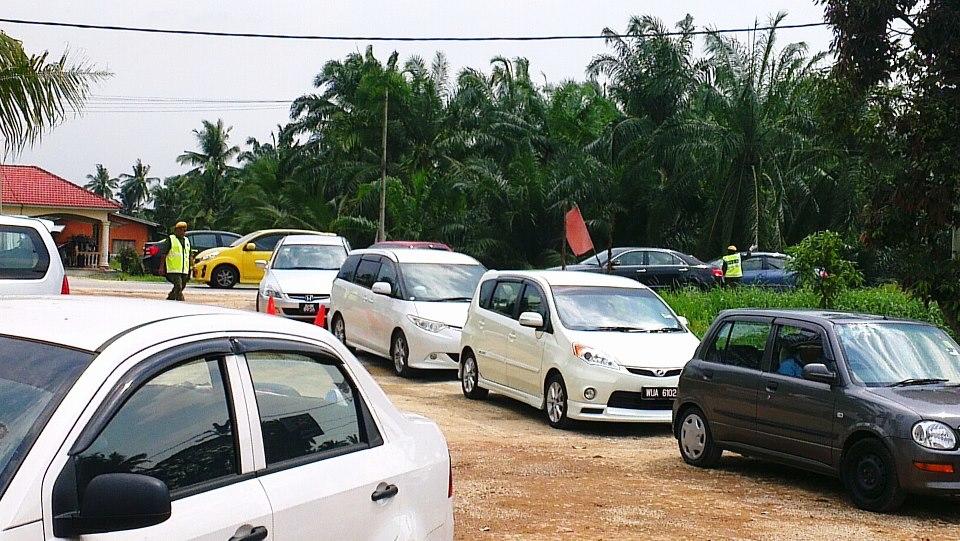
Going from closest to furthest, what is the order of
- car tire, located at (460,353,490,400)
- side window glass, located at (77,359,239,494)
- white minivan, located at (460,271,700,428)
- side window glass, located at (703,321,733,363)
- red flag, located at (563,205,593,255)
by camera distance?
side window glass, located at (77,359,239,494) < side window glass, located at (703,321,733,363) < white minivan, located at (460,271,700,428) < car tire, located at (460,353,490,400) < red flag, located at (563,205,593,255)

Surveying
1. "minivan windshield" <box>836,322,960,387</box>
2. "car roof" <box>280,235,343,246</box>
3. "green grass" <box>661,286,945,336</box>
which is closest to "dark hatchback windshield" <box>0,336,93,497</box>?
"minivan windshield" <box>836,322,960,387</box>

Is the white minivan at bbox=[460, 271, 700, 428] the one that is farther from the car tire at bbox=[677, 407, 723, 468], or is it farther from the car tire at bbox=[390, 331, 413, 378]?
the car tire at bbox=[677, 407, 723, 468]

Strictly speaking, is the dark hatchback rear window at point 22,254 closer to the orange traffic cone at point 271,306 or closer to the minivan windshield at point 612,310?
the minivan windshield at point 612,310

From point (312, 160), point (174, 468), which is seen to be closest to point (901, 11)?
point (174, 468)

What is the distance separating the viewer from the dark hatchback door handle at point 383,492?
14.7ft

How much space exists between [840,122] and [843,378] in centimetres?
785

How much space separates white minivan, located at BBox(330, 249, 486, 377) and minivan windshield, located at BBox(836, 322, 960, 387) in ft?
23.3

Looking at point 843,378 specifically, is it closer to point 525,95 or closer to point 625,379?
point 625,379

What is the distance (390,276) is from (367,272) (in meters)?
0.89

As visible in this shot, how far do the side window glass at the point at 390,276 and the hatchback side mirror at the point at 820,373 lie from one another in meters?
8.24

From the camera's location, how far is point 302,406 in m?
4.43

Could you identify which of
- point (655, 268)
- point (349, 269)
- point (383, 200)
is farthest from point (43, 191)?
point (349, 269)

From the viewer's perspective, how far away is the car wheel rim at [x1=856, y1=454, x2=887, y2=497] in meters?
9.08

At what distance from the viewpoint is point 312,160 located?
54.3 metres
